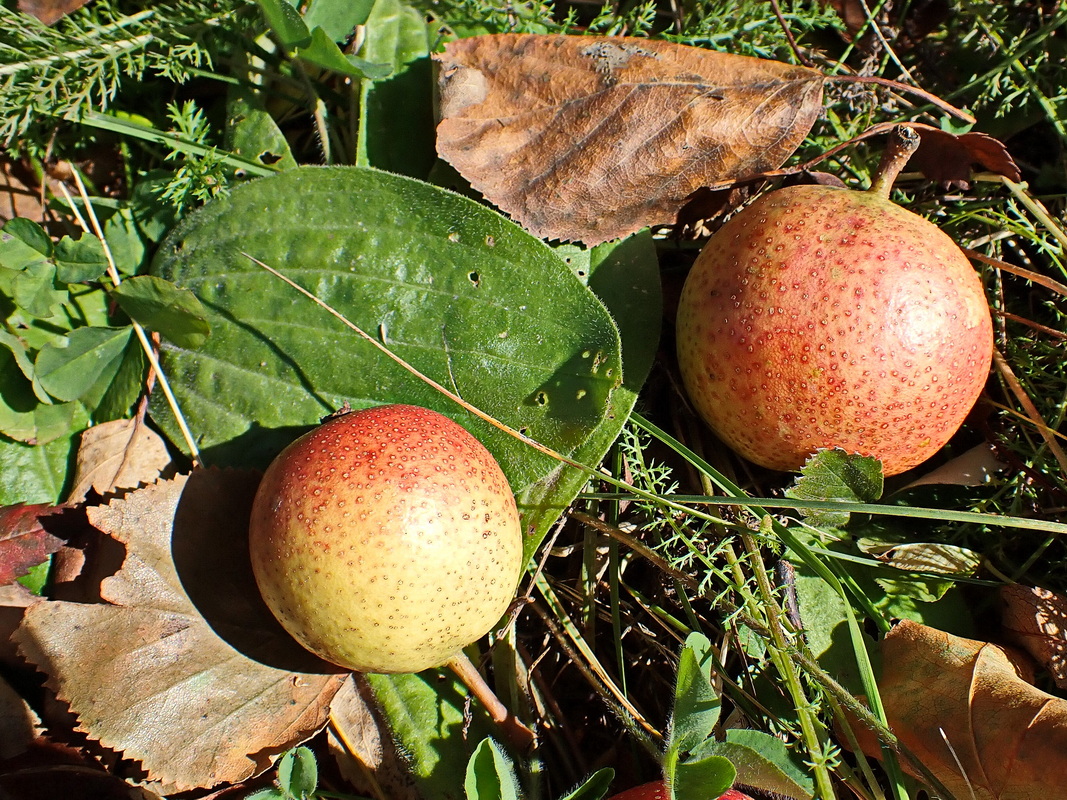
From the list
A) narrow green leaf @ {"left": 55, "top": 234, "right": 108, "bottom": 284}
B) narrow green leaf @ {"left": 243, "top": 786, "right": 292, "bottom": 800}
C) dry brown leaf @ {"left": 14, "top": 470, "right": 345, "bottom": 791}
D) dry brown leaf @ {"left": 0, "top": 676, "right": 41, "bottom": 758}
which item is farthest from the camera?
narrow green leaf @ {"left": 55, "top": 234, "right": 108, "bottom": 284}

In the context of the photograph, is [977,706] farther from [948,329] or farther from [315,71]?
[315,71]

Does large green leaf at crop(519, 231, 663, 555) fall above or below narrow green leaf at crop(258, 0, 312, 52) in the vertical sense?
below

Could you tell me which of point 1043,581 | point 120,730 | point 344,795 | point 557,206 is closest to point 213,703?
point 120,730

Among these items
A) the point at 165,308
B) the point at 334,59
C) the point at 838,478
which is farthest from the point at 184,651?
the point at 838,478

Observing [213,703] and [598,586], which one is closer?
[213,703]

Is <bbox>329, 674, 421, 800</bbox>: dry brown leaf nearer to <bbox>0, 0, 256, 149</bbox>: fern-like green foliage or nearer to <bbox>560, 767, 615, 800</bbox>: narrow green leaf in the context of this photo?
<bbox>560, 767, 615, 800</bbox>: narrow green leaf

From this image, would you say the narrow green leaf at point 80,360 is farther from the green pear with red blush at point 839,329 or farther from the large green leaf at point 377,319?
the green pear with red blush at point 839,329

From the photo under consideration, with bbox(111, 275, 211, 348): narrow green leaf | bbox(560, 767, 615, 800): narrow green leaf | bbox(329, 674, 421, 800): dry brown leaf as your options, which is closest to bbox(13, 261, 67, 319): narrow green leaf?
bbox(111, 275, 211, 348): narrow green leaf
